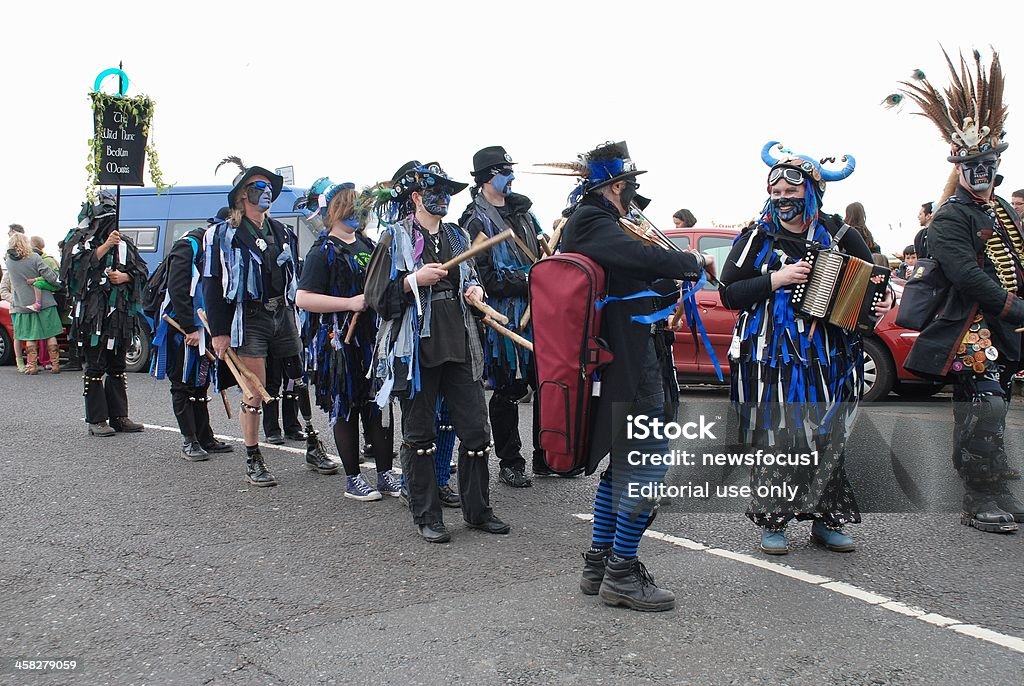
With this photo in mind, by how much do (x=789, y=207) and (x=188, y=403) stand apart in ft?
16.1

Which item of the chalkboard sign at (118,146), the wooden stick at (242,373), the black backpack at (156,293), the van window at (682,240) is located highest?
the chalkboard sign at (118,146)

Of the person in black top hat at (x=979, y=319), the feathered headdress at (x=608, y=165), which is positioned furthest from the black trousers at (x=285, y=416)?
the person in black top hat at (x=979, y=319)

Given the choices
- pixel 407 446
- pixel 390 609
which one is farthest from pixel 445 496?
pixel 390 609

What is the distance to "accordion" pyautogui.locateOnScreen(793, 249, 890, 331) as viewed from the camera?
4594 millimetres

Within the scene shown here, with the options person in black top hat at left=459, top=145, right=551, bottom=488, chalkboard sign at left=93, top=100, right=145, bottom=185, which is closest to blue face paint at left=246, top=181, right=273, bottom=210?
person in black top hat at left=459, top=145, right=551, bottom=488

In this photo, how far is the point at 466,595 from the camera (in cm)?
422

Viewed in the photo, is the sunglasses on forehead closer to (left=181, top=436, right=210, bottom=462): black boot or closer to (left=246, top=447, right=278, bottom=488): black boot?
(left=246, top=447, right=278, bottom=488): black boot

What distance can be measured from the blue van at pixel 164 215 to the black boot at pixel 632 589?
10992mm

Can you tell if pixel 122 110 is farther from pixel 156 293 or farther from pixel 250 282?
pixel 250 282

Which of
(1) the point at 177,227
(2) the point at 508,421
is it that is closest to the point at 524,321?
(2) the point at 508,421

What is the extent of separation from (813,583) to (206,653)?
2.54m

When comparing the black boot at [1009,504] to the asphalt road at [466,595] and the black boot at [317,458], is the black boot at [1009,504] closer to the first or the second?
the asphalt road at [466,595]

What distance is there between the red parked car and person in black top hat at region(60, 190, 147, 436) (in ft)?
16.5

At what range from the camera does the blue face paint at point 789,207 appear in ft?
15.4
